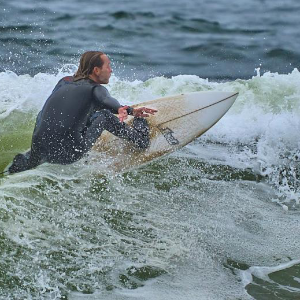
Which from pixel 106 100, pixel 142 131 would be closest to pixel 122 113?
pixel 106 100

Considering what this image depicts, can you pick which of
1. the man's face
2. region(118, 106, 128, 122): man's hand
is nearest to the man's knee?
the man's face

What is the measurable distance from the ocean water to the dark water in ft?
0.37

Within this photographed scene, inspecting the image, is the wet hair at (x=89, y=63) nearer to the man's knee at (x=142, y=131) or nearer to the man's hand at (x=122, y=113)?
the man's hand at (x=122, y=113)

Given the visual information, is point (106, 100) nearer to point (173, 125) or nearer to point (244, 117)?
point (173, 125)

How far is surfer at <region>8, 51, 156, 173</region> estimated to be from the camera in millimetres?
7074

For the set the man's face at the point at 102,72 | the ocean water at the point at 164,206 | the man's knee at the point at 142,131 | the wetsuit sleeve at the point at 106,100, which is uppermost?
the man's face at the point at 102,72

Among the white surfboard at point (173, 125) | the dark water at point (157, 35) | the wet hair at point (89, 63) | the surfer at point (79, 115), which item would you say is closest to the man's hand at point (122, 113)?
the surfer at point (79, 115)

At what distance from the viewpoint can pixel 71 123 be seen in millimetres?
7188

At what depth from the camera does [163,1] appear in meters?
17.4

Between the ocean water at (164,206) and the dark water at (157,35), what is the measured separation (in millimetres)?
113

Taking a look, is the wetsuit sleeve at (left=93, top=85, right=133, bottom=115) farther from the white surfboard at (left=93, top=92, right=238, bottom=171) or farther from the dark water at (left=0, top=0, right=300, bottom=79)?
the dark water at (left=0, top=0, right=300, bottom=79)

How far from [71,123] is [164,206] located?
125 centimetres

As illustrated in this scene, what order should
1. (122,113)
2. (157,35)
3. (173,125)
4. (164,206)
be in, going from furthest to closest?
1. (157,35)
2. (173,125)
3. (164,206)
4. (122,113)

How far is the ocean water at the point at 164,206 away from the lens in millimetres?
5996
